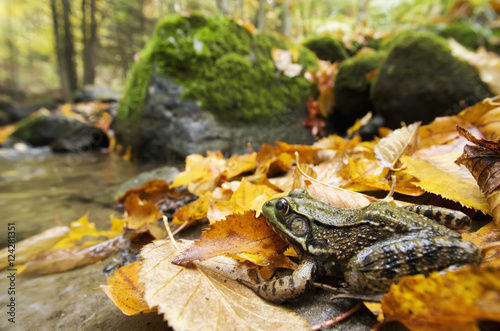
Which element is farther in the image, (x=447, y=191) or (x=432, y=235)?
(x=447, y=191)

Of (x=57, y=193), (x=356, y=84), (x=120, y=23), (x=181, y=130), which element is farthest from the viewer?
(x=120, y=23)

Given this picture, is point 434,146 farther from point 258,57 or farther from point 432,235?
point 258,57

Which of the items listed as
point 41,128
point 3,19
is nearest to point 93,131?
point 41,128

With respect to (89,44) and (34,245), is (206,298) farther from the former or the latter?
(89,44)

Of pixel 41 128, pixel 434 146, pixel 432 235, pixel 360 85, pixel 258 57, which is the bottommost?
pixel 41 128

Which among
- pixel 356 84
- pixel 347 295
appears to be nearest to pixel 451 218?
pixel 347 295

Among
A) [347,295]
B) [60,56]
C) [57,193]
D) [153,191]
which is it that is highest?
[60,56]

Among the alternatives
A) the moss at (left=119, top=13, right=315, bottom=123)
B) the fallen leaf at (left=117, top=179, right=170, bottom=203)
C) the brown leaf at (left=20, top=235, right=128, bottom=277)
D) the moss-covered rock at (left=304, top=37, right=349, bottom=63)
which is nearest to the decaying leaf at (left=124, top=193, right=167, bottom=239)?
the brown leaf at (left=20, top=235, right=128, bottom=277)
